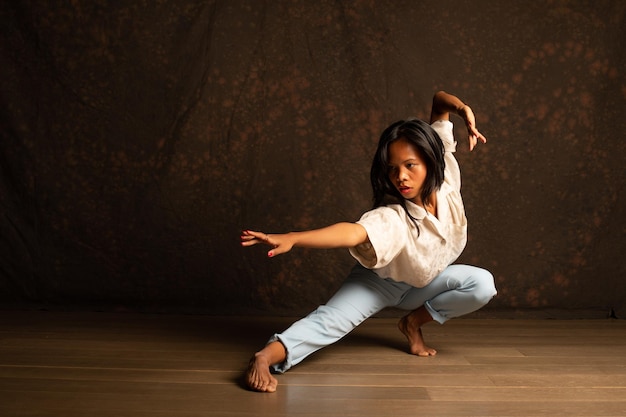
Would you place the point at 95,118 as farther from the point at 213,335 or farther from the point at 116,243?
the point at 213,335

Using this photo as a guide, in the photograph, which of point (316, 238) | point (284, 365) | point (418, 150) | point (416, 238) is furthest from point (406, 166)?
point (284, 365)

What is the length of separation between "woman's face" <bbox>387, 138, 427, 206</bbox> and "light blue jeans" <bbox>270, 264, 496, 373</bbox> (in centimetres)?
32

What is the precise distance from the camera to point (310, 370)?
1.98 m

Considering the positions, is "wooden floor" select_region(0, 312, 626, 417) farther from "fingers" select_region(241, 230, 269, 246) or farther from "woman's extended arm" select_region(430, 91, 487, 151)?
"woman's extended arm" select_region(430, 91, 487, 151)

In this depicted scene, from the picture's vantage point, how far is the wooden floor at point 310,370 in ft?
5.39

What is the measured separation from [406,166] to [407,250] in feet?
0.83

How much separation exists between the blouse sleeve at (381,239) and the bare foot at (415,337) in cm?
38

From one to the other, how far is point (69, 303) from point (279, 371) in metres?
1.35

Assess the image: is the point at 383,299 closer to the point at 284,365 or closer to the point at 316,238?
the point at 284,365

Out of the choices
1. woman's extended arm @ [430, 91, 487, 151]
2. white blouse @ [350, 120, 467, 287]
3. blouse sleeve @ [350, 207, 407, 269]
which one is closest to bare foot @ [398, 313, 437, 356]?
white blouse @ [350, 120, 467, 287]

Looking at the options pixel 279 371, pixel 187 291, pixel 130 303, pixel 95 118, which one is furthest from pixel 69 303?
pixel 279 371

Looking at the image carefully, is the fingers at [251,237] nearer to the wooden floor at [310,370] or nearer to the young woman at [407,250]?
the young woman at [407,250]

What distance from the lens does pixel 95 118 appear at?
2.85 metres

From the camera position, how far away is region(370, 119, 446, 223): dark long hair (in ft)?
6.69
